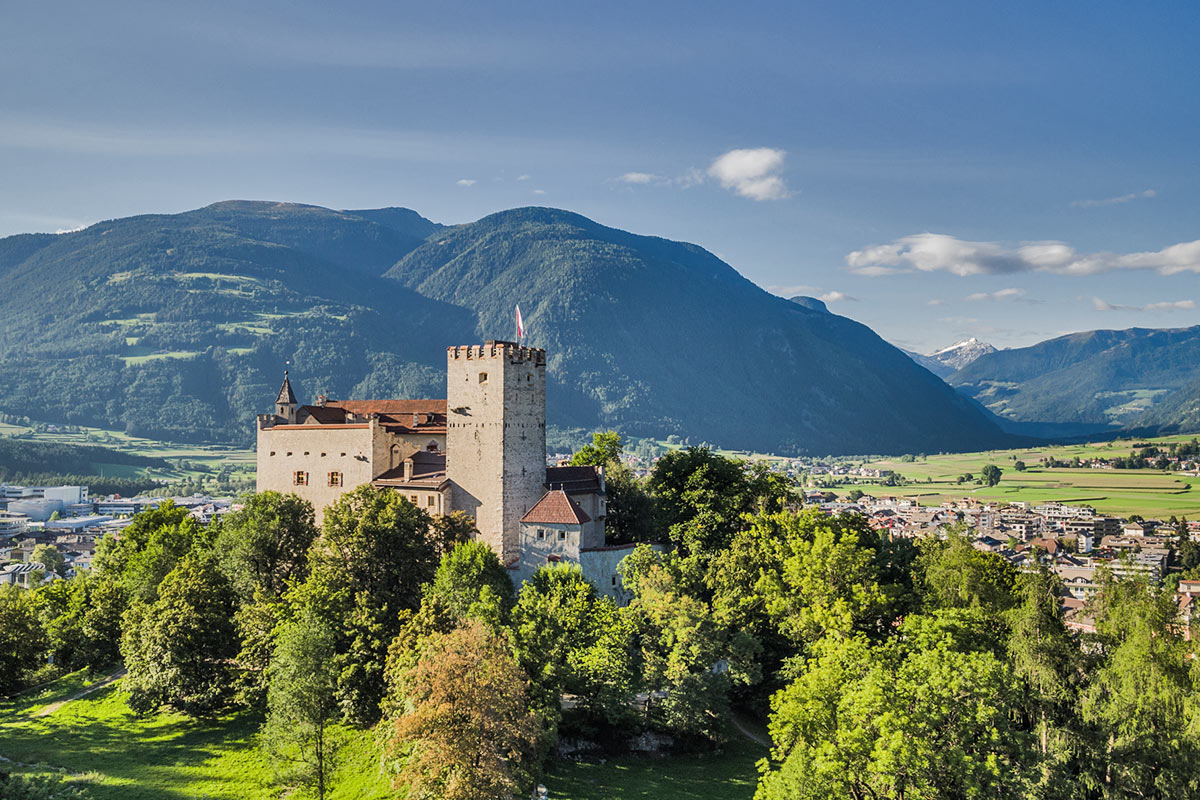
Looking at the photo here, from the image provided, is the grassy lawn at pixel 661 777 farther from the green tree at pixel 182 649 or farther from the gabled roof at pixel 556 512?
the green tree at pixel 182 649

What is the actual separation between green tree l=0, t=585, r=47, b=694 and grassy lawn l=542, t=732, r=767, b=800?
44.2 metres

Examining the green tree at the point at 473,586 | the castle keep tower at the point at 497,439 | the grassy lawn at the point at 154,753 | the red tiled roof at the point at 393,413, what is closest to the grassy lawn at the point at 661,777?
the green tree at the point at 473,586

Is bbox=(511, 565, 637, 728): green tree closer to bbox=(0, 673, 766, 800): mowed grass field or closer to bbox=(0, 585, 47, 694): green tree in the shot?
bbox=(0, 673, 766, 800): mowed grass field

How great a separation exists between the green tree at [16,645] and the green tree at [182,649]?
12.3 meters

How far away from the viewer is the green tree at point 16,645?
222 feet

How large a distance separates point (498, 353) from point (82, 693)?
131 feet

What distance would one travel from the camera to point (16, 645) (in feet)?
223

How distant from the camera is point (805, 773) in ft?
124

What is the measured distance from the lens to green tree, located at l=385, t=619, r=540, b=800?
40.3 m

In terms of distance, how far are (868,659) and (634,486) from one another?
34.6 meters

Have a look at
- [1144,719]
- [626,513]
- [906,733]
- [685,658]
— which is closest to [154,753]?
[685,658]

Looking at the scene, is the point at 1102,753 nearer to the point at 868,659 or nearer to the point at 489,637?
the point at 868,659

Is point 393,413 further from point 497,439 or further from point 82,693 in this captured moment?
point 82,693

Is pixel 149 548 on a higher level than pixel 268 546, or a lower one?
lower
